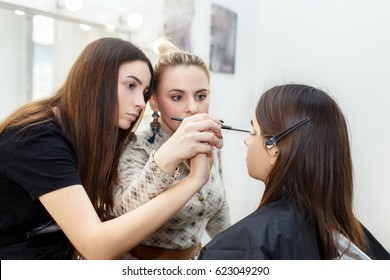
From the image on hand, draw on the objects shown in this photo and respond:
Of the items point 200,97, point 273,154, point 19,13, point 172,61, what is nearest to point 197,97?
point 200,97

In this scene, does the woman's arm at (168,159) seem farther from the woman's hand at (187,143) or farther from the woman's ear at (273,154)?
the woman's ear at (273,154)

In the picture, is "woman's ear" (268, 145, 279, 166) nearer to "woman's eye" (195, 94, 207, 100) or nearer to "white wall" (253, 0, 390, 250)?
"woman's eye" (195, 94, 207, 100)

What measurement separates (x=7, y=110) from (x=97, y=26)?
0.41m

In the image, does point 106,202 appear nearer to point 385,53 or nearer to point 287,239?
point 287,239

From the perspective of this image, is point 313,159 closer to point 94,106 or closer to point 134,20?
point 94,106

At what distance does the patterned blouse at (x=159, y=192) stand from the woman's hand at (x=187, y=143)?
2 centimetres

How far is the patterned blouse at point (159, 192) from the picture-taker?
721 mm

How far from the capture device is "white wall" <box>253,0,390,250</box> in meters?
1.10

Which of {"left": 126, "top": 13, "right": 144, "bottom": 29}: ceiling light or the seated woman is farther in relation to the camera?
{"left": 126, "top": 13, "right": 144, "bottom": 29}: ceiling light

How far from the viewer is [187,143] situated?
716 millimetres

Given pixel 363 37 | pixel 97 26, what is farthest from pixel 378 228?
pixel 97 26

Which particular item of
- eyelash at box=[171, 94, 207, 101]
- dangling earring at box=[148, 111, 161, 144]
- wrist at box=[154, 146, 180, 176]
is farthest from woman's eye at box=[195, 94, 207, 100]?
wrist at box=[154, 146, 180, 176]

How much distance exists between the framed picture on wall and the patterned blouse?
2.12 feet

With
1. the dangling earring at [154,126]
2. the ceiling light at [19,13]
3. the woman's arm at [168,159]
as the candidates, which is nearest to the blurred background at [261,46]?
the ceiling light at [19,13]
